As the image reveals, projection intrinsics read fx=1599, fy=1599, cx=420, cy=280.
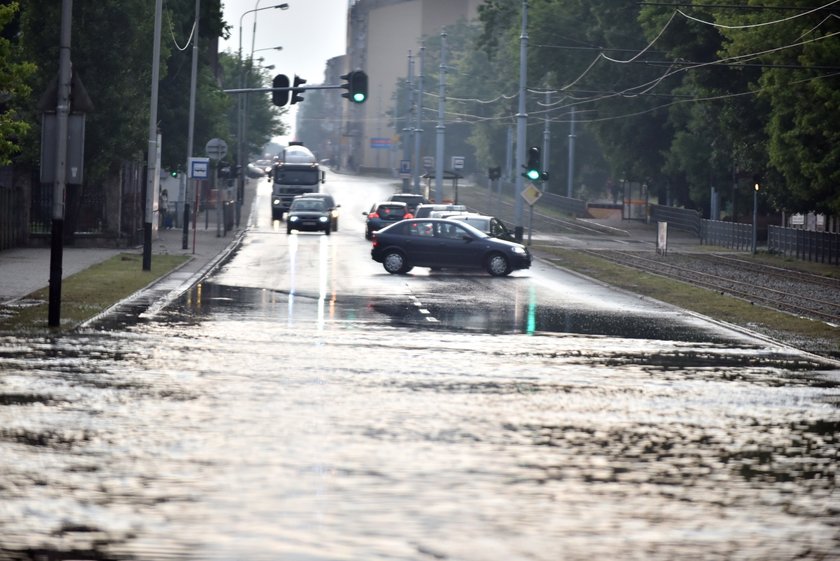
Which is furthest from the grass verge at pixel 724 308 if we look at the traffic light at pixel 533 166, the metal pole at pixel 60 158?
the metal pole at pixel 60 158

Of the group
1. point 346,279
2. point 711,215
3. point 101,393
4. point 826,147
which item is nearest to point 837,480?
point 101,393

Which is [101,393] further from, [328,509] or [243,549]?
[243,549]

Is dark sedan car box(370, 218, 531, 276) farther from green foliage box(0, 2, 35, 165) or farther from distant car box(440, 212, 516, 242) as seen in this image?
green foliage box(0, 2, 35, 165)

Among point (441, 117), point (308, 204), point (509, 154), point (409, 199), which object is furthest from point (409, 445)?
point (509, 154)

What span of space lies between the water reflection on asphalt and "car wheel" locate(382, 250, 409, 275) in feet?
62.1

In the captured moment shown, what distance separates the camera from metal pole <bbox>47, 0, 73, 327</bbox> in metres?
21.2

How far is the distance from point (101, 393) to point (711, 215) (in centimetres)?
7228

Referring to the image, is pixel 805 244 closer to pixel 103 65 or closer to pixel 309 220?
pixel 309 220

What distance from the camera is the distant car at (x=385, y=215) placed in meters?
60.8

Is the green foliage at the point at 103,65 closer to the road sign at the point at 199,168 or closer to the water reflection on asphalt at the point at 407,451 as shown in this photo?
the road sign at the point at 199,168

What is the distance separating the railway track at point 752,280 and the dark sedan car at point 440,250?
4.78 m

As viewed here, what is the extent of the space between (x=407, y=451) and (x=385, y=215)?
53.0m

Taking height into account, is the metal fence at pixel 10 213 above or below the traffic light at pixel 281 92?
below

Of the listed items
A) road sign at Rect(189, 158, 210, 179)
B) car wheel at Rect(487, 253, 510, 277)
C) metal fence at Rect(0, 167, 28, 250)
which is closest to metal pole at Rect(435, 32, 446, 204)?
road sign at Rect(189, 158, 210, 179)
